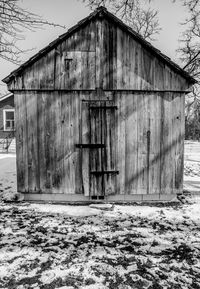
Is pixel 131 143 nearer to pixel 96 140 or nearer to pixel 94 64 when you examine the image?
pixel 96 140

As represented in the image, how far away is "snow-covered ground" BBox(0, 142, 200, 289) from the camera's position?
382 centimetres

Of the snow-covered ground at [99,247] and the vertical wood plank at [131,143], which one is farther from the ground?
the vertical wood plank at [131,143]

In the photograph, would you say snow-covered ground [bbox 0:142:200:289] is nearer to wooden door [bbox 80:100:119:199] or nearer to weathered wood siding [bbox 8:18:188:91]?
wooden door [bbox 80:100:119:199]

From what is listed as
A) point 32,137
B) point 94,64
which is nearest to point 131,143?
point 94,64

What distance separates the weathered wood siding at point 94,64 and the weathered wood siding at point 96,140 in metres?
0.31

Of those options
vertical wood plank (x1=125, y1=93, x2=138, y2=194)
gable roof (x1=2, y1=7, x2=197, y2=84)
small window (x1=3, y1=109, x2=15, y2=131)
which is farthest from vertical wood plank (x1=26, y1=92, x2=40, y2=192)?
small window (x1=3, y1=109, x2=15, y2=131)

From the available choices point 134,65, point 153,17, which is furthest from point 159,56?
point 153,17

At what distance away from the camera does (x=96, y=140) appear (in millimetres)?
7523

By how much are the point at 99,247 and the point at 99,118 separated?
3731 millimetres

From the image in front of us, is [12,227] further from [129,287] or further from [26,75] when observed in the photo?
[26,75]

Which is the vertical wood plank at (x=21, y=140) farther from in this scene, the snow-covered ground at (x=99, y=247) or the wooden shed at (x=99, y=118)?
the snow-covered ground at (x=99, y=247)

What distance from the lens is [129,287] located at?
364 cm

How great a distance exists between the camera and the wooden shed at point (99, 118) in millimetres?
7328

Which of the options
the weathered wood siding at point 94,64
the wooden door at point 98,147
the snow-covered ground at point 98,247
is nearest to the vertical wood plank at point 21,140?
the weathered wood siding at point 94,64
